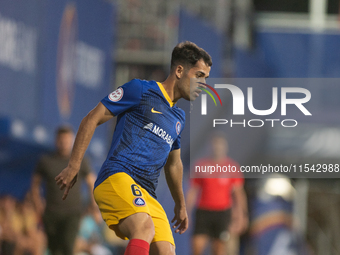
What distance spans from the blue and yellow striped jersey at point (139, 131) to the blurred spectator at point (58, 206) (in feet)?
13.8

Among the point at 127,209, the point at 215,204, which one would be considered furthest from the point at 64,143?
the point at 127,209

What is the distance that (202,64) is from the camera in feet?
17.6

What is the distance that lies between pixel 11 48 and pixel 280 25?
13507 millimetres

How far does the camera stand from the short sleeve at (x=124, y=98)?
5.08 meters

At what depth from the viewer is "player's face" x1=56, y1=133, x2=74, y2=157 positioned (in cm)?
934

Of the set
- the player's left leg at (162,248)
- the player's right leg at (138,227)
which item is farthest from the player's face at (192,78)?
the player's left leg at (162,248)

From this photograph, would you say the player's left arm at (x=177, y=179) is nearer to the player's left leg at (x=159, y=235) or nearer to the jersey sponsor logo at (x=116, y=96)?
the player's left leg at (x=159, y=235)

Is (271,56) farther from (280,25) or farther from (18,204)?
(18,204)

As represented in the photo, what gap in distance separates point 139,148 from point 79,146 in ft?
1.59

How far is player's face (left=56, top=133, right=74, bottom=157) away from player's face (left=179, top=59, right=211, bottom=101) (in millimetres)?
4296

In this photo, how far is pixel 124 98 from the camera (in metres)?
5.13

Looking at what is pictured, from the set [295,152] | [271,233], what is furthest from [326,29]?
[271,233]

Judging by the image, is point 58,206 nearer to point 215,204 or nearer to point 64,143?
point 64,143

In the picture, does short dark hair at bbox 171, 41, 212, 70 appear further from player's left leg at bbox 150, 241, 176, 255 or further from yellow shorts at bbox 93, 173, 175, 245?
player's left leg at bbox 150, 241, 176, 255
